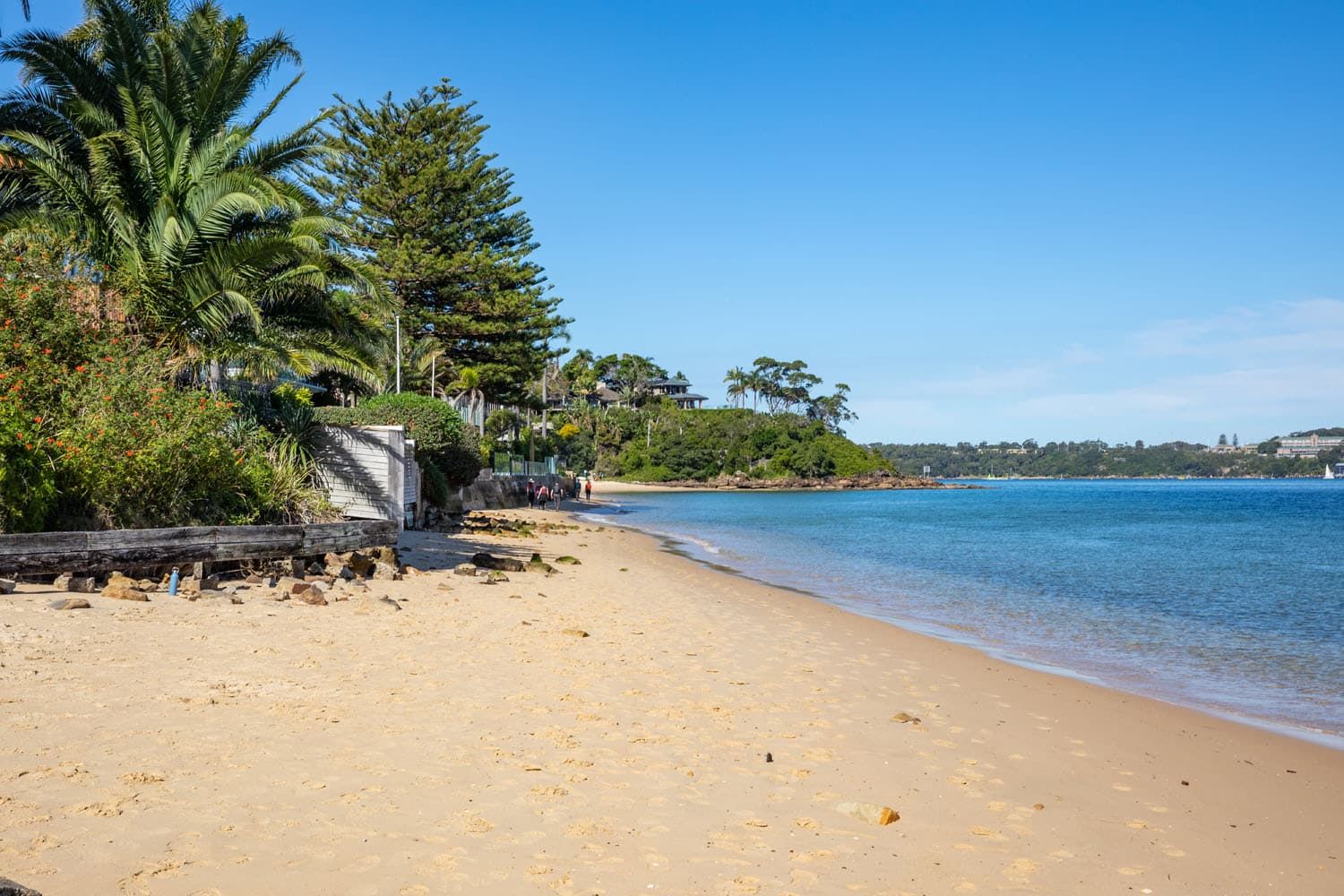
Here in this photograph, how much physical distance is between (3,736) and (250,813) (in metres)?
1.57

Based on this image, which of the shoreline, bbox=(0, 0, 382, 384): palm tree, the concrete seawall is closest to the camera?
the shoreline

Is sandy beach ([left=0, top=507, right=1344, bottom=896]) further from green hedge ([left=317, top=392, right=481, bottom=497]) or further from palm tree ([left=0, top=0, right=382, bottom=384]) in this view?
green hedge ([left=317, top=392, right=481, bottom=497])

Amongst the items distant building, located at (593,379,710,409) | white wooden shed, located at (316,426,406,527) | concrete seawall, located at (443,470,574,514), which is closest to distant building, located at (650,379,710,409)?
distant building, located at (593,379,710,409)


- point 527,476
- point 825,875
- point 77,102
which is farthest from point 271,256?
point 527,476

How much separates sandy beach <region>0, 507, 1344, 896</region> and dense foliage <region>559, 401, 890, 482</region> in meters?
85.6

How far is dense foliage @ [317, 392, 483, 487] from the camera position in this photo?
20.6 metres

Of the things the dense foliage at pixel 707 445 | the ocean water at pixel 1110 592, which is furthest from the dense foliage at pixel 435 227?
the dense foliage at pixel 707 445

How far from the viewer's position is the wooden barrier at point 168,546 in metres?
8.22

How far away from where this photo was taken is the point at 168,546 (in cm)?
934

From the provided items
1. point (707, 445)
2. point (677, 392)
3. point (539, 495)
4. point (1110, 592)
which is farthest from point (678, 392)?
point (1110, 592)

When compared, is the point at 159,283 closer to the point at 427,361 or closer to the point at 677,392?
the point at 427,361

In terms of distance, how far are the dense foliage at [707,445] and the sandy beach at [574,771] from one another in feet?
281

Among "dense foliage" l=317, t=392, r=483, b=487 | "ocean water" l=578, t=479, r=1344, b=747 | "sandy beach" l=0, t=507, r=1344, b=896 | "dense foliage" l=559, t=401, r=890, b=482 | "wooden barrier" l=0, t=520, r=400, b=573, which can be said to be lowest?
"ocean water" l=578, t=479, r=1344, b=747

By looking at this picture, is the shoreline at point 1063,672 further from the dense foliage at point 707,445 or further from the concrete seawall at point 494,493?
the dense foliage at point 707,445
